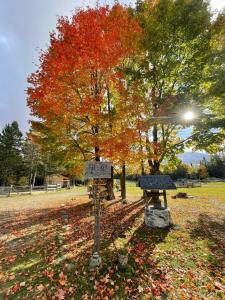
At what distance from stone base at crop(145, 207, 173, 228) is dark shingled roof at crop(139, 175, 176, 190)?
3.62 ft

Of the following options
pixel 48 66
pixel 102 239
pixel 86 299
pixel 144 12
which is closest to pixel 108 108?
pixel 48 66

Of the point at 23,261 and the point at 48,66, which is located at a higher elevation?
the point at 48,66

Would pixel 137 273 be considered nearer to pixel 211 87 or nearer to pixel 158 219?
pixel 158 219

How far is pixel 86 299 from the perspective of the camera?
14.0 feet

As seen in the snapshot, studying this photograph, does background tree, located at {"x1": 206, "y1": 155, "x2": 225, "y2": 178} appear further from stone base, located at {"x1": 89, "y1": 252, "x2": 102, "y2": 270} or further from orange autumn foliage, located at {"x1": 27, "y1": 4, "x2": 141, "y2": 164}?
stone base, located at {"x1": 89, "y1": 252, "x2": 102, "y2": 270}

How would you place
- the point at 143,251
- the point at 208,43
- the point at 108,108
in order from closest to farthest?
the point at 143,251 → the point at 208,43 → the point at 108,108

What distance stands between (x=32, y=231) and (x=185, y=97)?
10.3 meters

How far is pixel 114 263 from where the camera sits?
561cm

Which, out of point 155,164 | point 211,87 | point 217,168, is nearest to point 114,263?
point 155,164

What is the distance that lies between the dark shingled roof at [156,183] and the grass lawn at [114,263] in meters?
1.89

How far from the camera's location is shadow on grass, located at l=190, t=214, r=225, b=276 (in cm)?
570

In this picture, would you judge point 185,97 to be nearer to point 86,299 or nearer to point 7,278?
point 86,299

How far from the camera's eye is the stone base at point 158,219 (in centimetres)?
887

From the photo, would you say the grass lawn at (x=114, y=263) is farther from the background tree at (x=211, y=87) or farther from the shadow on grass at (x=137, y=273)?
the background tree at (x=211, y=87)
